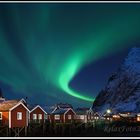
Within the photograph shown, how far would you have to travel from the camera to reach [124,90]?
64125mm

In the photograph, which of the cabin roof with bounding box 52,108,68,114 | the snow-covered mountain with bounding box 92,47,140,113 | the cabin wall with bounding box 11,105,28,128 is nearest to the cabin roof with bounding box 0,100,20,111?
the cabin wall with bounding box 11,105,28,128

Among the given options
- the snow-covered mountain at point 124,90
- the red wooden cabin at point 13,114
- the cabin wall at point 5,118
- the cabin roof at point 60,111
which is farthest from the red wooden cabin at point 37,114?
the snow-covered mountain at point 124,90

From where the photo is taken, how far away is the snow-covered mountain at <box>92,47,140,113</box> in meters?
60.1

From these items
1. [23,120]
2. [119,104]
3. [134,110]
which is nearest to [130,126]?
[23,120]

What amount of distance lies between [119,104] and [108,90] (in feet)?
36.0

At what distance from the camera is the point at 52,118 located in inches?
1293

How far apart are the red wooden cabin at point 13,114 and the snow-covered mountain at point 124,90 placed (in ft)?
117

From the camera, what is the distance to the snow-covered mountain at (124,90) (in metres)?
60.1

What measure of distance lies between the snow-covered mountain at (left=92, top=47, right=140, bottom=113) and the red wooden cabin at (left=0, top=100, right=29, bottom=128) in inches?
1399

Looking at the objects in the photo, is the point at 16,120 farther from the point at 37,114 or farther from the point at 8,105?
the point at 37,114

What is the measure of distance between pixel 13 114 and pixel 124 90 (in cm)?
4470

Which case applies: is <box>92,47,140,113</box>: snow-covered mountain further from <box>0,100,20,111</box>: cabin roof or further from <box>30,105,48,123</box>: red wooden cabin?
<box>0,100,20,111</box>: cabin roof

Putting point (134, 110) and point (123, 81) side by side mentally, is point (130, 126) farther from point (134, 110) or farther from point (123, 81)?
point (123, 81)

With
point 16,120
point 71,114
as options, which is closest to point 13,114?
point 16,120
